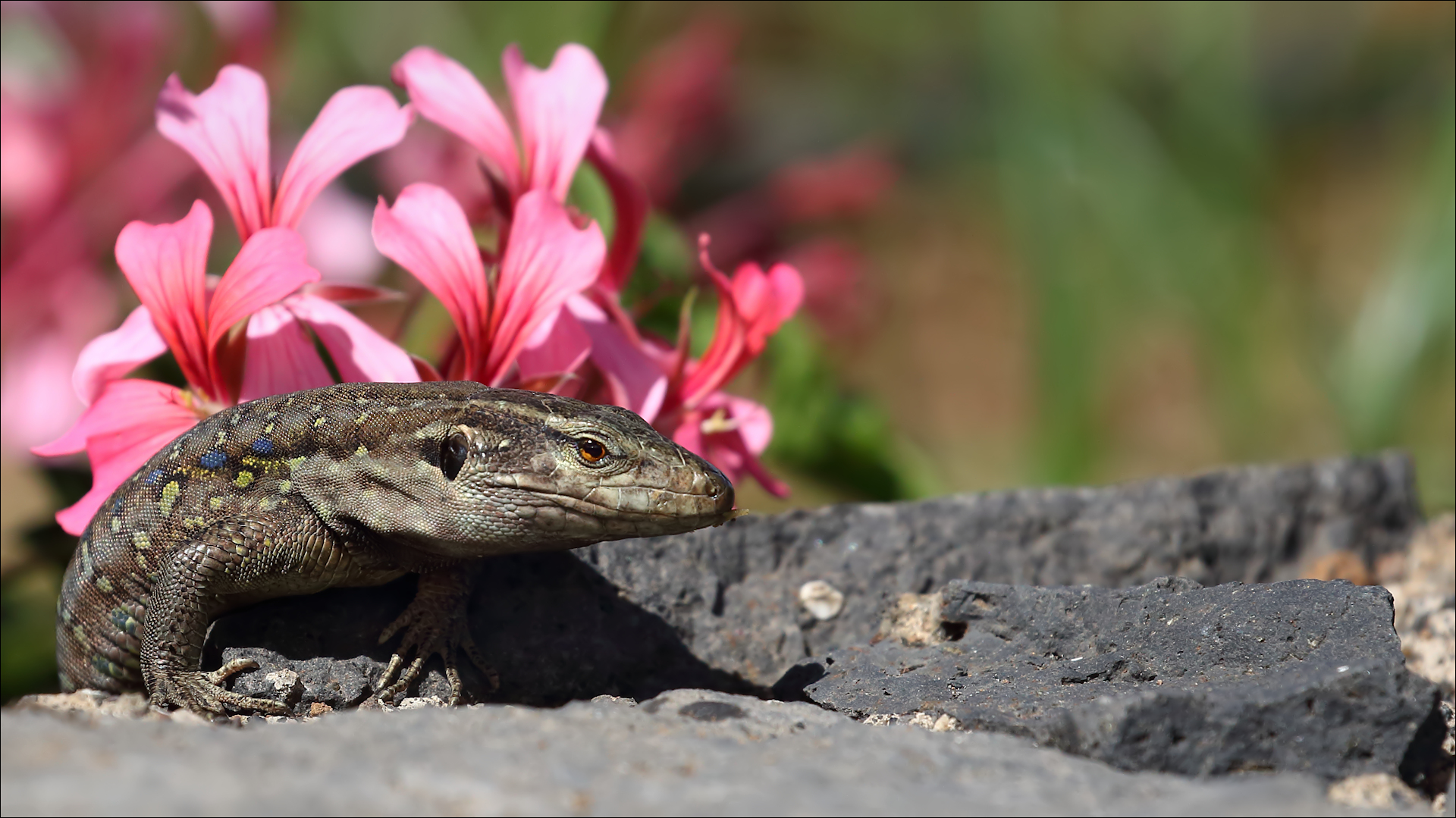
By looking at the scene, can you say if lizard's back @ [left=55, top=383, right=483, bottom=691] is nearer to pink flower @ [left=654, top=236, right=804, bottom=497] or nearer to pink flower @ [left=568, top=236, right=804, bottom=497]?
pink flower @ [left=568, top=236, right=804, bottom=497]

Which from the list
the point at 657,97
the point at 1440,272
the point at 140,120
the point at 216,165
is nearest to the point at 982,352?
the point at 1440,272

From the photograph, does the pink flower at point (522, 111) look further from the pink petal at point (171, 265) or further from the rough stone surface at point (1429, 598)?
the rough stone surface at point (1429, 598)

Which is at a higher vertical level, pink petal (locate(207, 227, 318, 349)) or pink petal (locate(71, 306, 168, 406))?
pink petal (locate(207, 227, 318, 349))

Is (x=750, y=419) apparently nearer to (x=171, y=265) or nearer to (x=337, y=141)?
(x=337, y=141)

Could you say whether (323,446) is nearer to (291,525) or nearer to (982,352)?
(291,525)

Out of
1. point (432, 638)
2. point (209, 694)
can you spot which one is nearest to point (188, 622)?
point (209, 694)

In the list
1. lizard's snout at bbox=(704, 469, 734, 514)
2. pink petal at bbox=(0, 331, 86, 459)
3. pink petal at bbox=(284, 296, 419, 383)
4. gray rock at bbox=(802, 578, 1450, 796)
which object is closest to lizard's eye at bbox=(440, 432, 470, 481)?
pink petal at bbox=(284, 296, 419, 383)

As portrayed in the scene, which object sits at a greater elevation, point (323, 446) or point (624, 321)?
point (624, 321)
